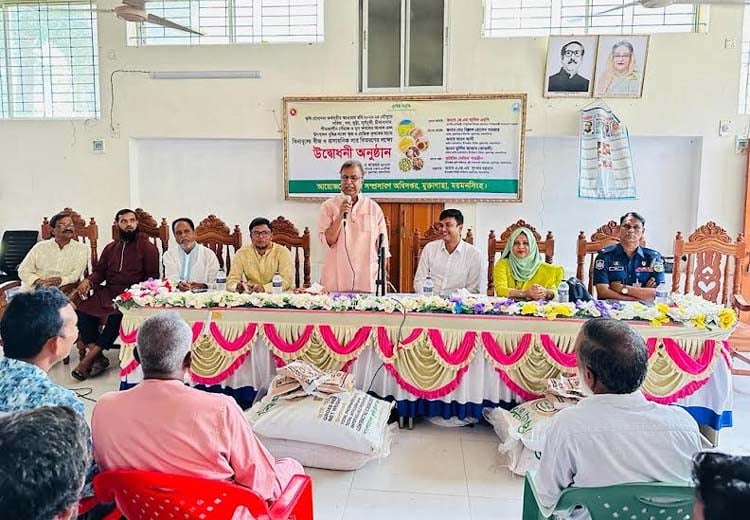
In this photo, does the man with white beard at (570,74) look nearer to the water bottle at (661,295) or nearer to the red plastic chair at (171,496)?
the water bottle at (661,295)

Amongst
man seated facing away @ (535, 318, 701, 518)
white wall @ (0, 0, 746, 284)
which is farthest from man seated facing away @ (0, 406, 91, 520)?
white wall @ (0, 0, 746, 284)

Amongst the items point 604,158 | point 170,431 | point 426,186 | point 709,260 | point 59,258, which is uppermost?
point 604,158

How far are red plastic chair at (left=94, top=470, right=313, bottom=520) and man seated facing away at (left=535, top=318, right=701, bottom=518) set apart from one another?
0.76 meters

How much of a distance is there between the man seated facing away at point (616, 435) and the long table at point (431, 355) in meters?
1.39

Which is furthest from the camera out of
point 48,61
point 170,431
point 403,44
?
point 48,61

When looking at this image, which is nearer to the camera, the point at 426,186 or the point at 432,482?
the point at 432,482

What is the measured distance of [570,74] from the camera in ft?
16.4

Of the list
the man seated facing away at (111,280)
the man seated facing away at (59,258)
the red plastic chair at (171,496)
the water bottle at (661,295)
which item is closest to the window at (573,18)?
the water bottle at (661,295)

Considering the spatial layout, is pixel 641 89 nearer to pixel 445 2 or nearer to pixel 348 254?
pixel 445 2

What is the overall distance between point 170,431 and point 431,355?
1.70 metres

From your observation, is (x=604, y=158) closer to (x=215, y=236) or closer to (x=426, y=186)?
(x=426, y=186)

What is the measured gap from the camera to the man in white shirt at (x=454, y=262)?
3.82 m

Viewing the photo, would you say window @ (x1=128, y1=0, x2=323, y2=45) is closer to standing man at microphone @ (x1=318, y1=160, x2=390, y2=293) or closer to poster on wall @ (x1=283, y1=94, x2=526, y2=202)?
poster on wall @ (x1=283, y1=94, x2=526, y2=202)

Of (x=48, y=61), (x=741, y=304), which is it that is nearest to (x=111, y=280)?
(x=48, y=61)
